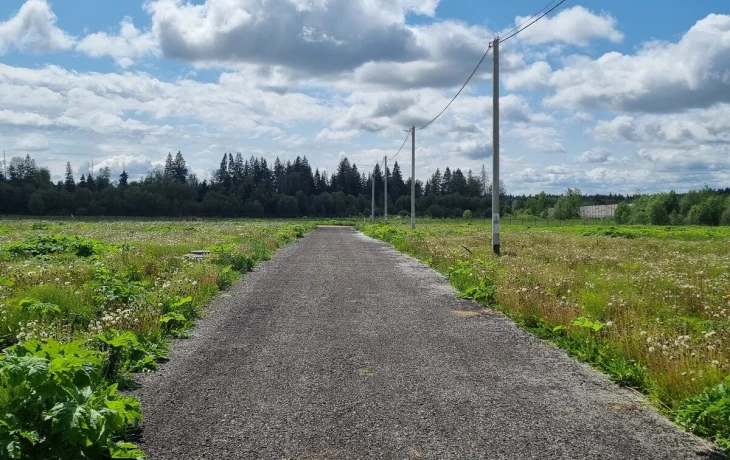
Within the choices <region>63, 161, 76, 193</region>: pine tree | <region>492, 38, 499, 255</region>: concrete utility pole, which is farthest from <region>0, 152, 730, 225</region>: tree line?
<region>492, 38, 499, 255</region>: concrete utility pole

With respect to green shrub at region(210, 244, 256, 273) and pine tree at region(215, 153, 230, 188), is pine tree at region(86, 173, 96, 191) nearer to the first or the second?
pine tree at region(215, 153, 230, 188)

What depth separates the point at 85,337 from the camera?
7.85 m

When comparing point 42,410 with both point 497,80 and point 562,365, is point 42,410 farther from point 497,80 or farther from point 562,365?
point 497,80

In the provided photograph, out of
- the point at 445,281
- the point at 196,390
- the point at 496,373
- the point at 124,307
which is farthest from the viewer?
the point at 445,281

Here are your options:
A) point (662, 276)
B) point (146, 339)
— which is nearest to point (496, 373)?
point (146, 339)

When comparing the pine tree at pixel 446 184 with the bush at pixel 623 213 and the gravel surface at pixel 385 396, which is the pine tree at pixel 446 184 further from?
the gravel surface at pixel 385 396

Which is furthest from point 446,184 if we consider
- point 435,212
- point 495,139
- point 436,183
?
point 495,139

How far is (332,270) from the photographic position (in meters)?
19.6

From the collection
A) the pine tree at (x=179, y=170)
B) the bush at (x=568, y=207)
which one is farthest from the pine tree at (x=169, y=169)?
the bush at (x=568, y=207)

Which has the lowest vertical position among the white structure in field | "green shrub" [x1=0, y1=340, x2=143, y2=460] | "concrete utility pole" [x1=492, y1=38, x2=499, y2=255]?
the white structure in field

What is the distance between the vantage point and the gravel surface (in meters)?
4.91

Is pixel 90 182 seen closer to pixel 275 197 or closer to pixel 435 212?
pixel 275 197

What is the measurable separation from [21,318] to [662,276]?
13.8 m

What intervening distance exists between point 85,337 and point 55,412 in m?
3.94
